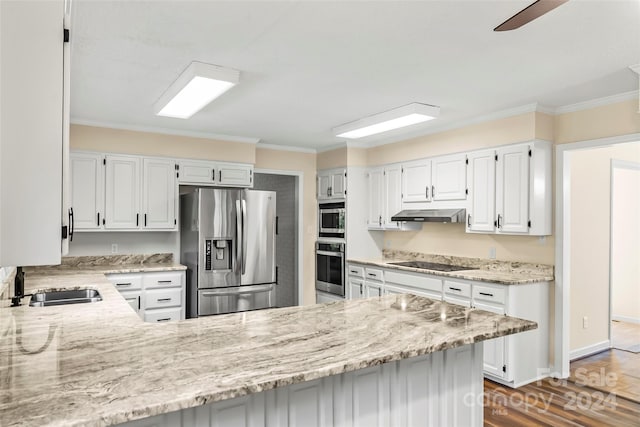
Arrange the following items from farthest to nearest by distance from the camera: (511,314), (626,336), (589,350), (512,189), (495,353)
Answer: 1. (626,336)
2. (589,350)
3. (512,189)
4. (495,353)
5. (511,314)

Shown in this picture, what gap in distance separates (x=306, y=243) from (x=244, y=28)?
4.07m

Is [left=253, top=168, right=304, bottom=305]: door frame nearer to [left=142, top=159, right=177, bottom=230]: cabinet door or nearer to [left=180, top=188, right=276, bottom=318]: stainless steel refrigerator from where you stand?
[left=180, top=188, right=276, bottom=318]: stainless steel refrigerator

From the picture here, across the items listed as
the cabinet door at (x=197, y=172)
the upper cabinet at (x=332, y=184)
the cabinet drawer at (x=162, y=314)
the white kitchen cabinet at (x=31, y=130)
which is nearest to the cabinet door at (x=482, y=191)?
the upper cabinet at (x=332, y=184)

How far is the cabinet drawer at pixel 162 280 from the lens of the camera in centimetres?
436

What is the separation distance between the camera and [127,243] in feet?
15.9

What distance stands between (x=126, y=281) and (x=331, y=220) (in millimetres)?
2729

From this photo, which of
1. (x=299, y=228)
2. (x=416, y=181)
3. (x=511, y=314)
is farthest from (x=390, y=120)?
(x=299, y=228)

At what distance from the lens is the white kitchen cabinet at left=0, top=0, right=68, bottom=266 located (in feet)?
3.37

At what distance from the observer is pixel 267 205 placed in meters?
4.95

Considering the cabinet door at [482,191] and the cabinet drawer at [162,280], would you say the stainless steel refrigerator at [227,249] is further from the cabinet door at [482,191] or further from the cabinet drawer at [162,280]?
the cabinet door at [482,191]

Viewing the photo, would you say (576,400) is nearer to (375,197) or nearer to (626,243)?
(375,197)

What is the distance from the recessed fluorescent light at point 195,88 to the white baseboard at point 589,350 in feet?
13.7

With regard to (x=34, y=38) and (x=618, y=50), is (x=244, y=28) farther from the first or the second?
(x=618, y=50)

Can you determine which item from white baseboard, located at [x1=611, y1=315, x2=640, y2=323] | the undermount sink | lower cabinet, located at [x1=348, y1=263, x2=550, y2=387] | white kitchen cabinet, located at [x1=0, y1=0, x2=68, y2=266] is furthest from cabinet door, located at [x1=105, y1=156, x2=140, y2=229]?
white baseboard, located at [x1=611, y1=315, x2=640, y2=323]
